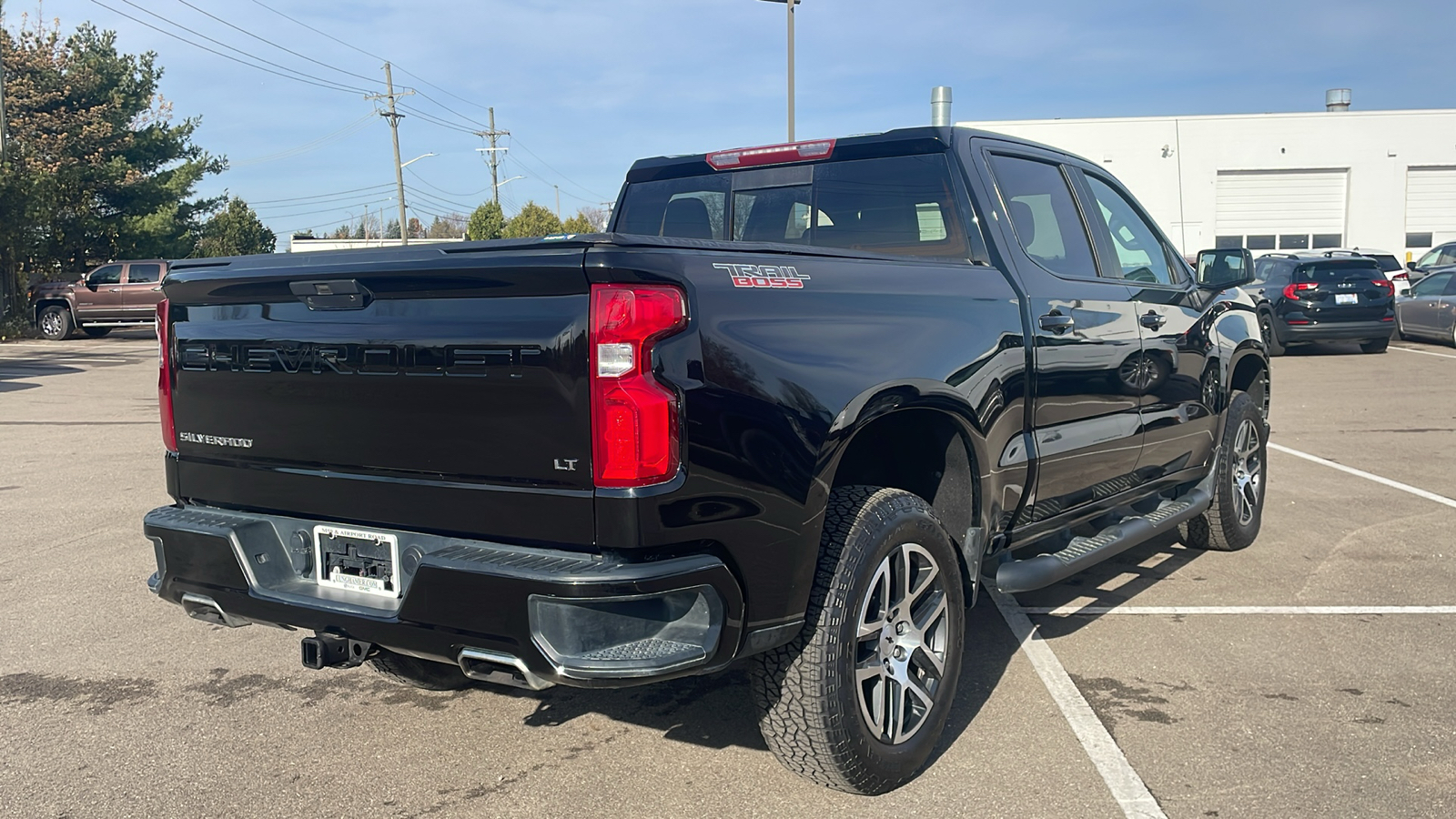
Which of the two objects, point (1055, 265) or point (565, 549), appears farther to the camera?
point (1055, 265)

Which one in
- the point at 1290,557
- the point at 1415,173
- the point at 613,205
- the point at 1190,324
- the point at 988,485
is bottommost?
the point at 1290,557

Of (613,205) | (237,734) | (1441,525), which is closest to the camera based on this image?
(237,734)

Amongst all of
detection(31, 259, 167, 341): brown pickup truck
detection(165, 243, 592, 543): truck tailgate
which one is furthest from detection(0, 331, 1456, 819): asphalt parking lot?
detection(31, 259, 167, 341): brown pickup truck

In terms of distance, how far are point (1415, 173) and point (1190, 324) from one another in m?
40.6

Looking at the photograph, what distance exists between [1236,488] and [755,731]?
142 inches

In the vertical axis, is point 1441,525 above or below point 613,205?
below

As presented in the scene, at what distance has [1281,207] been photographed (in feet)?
127

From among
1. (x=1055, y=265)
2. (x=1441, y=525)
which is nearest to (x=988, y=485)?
(x=1055, y=265)

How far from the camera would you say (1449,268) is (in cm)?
1972

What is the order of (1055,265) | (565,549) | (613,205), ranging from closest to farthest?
1. (565,549)
2. (1055,265)
3. (613,205)

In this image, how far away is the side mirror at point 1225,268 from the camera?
5508mm

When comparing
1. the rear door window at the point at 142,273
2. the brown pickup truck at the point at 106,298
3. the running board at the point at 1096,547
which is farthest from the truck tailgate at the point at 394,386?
the rear door window at the point at 142,273

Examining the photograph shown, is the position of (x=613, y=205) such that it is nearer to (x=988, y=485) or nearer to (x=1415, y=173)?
(x=988, y=485)

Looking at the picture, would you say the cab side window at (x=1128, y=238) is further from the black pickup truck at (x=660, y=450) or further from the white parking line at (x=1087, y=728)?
the white parking line at (x=1087, y=728)
